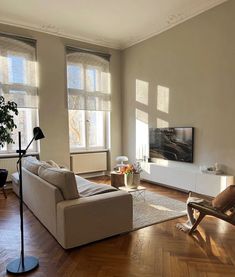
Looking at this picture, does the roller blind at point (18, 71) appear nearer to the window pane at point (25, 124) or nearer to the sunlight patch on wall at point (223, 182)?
the window pane at point (25, 124)

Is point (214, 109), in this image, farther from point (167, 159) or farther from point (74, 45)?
point (74, 45)

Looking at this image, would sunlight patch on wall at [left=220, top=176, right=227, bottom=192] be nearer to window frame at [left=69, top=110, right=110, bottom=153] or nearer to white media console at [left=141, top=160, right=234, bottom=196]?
white media console at [left=141, top=160, right=234, bottom=196]

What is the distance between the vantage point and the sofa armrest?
2.46 metres

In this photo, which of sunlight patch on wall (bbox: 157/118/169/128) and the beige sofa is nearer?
the beige sofa

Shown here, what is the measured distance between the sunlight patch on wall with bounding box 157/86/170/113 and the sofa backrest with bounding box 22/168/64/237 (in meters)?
3.22

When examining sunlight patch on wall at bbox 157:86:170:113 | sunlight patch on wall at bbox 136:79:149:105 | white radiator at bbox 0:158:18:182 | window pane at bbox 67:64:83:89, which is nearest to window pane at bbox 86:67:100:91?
window pane at bbox 67:64:83:89

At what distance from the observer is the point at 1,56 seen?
16.0 feet

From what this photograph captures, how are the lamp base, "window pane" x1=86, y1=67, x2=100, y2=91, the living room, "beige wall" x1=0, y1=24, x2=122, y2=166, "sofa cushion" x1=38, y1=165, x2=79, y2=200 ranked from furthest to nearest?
"window pane" x1=86, y1=67, x2=100, y2=91 < "beige wall" x1=0, y1=24, x2=122, y2=166 < "sofa cushion" x1=38, y1=165, x2=79, y2=200 < the living room < the lamp base

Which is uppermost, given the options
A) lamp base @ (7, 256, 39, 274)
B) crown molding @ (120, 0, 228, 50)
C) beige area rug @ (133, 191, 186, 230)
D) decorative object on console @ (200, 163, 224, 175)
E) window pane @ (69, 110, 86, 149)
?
crown molding @ (120, 0, 228, 50)

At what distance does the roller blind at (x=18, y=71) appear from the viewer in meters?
4.93

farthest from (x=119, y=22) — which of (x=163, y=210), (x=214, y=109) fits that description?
(x=163, y=210)

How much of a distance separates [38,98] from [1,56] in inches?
43.7

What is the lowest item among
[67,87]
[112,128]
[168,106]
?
[112,128]

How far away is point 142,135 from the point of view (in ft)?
19.7
